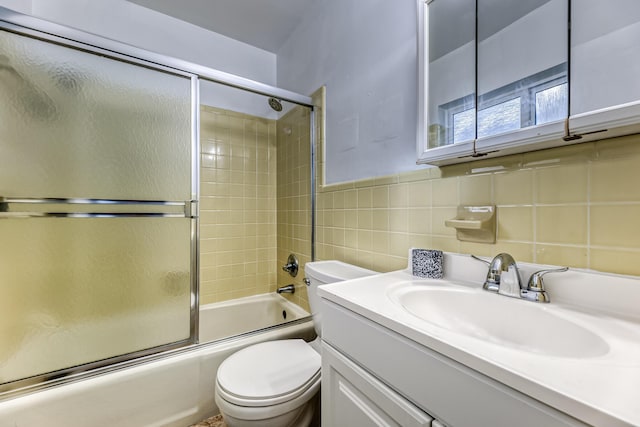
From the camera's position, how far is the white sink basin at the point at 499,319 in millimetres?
550

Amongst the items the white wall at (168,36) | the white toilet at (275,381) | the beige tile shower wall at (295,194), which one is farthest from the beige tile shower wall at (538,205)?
the white wall at (168,36)

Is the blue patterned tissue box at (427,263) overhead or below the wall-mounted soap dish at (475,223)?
below

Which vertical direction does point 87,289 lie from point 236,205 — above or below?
below

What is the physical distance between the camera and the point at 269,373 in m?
1.02

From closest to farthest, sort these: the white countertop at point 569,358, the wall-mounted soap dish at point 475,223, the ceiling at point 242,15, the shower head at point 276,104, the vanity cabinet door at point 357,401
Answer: the white countertop at point 569,358, the vanity cabinet door at point 357,401, the wall-mounted soap dish at point 475,223, the ceiling at point 242,15, the shower head at point 276,104

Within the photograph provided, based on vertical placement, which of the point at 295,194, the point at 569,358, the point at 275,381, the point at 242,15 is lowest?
the point at 275,381

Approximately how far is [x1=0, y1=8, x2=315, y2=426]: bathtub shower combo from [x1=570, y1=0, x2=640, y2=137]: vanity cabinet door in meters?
1.48

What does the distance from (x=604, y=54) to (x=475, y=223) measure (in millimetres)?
490

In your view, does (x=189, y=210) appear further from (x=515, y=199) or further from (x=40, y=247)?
(x=515, y=199)

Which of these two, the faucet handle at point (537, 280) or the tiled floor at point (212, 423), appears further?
the tiled floor at point (212, 423)

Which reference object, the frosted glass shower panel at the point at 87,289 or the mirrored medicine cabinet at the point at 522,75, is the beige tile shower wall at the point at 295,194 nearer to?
the frosted glass shower panel at the point at 87,289

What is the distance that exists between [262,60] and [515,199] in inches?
87.9

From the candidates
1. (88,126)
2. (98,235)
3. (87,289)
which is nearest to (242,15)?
(88,126)

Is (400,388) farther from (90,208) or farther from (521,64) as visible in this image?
(90,208)
